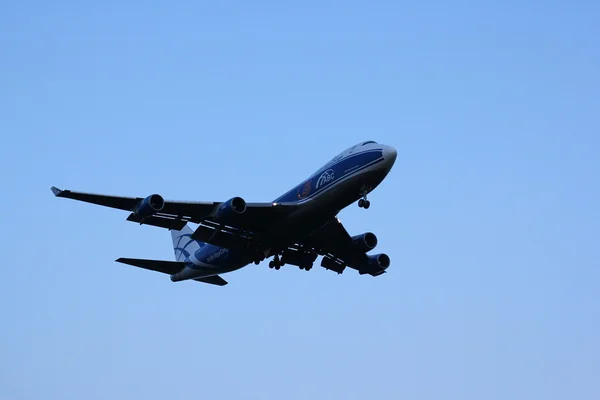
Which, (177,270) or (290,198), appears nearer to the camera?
(290,198)

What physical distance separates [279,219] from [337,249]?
772 centimetres

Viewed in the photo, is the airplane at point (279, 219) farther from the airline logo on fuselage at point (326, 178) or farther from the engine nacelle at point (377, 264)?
the engine nacelle at point (377, 264)

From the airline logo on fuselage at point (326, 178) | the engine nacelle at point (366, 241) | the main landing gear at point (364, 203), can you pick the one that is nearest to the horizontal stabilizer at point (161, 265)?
the engine nacelle at point (366, 241)

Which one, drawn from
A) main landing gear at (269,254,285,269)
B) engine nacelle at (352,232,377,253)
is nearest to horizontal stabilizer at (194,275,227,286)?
main landing gear at (269,254,285,269)

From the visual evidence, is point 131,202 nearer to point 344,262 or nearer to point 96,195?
point 96,195

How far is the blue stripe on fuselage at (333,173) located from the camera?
4734cm

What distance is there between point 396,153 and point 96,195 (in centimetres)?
1568

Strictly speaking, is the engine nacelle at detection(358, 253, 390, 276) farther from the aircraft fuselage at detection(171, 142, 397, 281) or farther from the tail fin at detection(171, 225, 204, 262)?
the tail fin at detection(171, 225, 204, 262)

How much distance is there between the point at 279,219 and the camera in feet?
164

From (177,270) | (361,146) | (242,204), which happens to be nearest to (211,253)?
(177,270)

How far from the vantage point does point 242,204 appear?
48.3 metres

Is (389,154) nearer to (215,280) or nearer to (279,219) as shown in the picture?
(279,219)

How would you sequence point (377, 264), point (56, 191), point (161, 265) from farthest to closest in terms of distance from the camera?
point (377, 264) < point (161, 265) < point (56, 191)

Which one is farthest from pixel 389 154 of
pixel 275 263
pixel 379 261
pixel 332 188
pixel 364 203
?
pixel 379 261
